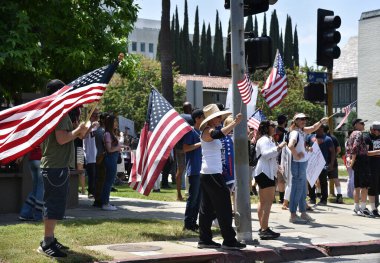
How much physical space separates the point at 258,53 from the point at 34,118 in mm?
3727

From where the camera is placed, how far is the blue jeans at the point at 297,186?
12.3 m

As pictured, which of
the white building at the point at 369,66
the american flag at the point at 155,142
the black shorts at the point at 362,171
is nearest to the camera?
the american flag at the point at 155,142

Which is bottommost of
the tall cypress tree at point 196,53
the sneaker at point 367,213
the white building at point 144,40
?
the sneaker at point 367,213

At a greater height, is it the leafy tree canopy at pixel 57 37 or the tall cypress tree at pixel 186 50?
the tall cypress tree at pixel 186 50

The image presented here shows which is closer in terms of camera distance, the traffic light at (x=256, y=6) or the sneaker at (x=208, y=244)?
the sneaker at (x=208, y=244)

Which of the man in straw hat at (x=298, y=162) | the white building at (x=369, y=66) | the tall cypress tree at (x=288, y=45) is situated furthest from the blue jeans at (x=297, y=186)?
the tall cypress tree at (x=288, y=45)

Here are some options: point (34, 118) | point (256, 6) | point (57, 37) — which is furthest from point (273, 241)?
point (57, 37)

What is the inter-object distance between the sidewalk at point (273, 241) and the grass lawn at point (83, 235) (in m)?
0.29

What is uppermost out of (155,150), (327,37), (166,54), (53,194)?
(166,54)

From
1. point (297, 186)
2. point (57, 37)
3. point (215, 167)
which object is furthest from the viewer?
point (57, 37)

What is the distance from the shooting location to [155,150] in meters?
10.2

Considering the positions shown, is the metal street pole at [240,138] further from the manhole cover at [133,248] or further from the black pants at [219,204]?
the manhole cover at [133,248]

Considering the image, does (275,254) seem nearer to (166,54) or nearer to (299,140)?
(299,140)

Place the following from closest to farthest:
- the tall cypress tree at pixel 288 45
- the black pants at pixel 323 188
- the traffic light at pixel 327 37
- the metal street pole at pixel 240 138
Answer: the metal street pole at pixel 240 138
the traffic light at pixel 327 37
the black pants at pixel 323 188
the tall cypress tree at pixel 288 45
